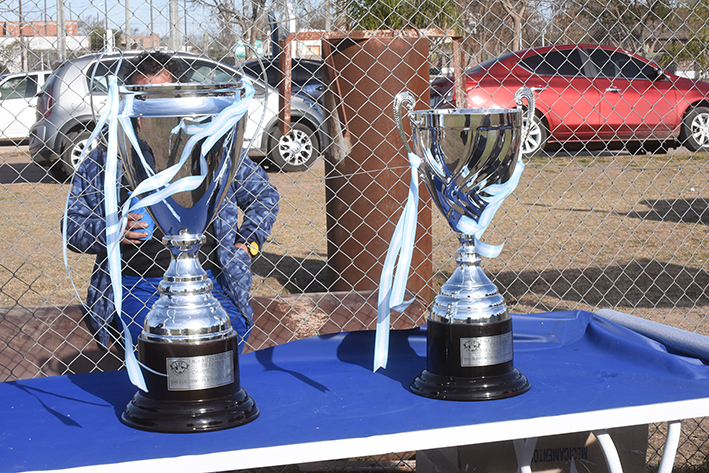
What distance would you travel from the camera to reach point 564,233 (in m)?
5.91

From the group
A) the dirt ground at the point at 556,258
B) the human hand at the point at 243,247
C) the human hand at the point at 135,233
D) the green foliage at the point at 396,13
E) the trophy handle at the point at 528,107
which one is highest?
the green foliage at the point at 396,13

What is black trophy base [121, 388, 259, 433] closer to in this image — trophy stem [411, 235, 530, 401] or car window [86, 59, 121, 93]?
trophy stem [411, 235, 530, 401]

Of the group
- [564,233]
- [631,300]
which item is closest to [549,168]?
[564,233]

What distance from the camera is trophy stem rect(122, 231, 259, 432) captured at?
49.4 inches

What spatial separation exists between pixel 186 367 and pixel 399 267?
0.46 meters

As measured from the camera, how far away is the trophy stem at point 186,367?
4.12ft

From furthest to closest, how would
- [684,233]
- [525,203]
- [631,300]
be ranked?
[525,203] < [684,233] < [631,300]

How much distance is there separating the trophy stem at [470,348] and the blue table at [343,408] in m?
0.03

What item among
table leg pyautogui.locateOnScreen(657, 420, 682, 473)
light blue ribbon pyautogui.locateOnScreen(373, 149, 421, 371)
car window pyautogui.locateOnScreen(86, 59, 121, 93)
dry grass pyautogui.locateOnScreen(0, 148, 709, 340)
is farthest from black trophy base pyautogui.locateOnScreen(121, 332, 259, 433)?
dry grass pyautogui.locateOnScreen(0, 148, 709, 340)

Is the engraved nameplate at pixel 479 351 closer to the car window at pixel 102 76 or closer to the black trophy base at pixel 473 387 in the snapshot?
the black trophy base at pixel 473 387

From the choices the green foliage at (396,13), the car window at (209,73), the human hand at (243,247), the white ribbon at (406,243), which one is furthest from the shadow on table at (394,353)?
the green foliage at (396,13)

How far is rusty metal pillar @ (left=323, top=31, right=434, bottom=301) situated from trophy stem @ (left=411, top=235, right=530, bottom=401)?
1.59 meters

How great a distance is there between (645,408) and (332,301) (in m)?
1.63

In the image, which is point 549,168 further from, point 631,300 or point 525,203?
point 631,300
